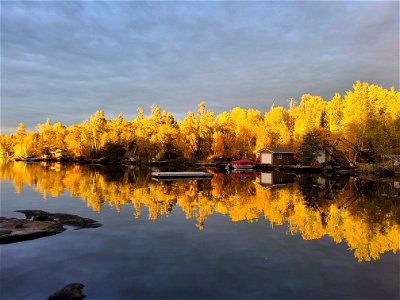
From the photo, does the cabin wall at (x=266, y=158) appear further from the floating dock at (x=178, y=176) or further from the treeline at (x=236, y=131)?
the floating dock at (x=178, y=176)

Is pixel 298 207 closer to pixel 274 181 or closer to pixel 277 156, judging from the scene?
pixel 274 181

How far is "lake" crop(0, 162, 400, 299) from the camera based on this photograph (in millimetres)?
11805

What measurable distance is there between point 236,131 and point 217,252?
87.6 m

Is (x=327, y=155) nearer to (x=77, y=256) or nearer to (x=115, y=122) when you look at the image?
(x=77, y=256)

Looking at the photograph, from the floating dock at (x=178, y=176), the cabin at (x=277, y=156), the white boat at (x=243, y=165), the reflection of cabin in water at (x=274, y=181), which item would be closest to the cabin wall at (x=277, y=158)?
the cabin at (x=277, y=156)

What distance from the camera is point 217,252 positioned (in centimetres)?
1608

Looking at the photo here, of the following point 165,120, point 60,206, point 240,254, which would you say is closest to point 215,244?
point 240,254

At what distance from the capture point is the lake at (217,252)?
11805 millimetres

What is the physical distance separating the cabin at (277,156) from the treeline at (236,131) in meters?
4.12

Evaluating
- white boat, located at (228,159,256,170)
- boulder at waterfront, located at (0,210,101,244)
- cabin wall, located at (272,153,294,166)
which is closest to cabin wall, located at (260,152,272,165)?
cabin wall, located at (272,153,294,166)

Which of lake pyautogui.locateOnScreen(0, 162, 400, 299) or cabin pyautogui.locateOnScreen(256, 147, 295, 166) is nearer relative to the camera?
lake pyautogui.locateOnScreen(0, 162, 400, 299)

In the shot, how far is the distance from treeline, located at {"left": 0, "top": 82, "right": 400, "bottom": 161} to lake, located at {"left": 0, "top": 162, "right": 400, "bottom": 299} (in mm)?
45023

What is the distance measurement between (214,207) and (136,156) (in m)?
87.1

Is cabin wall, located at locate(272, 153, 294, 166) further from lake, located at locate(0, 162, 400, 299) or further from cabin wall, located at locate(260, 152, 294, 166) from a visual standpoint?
lake, located at locate(0, 162, 400, 299)
